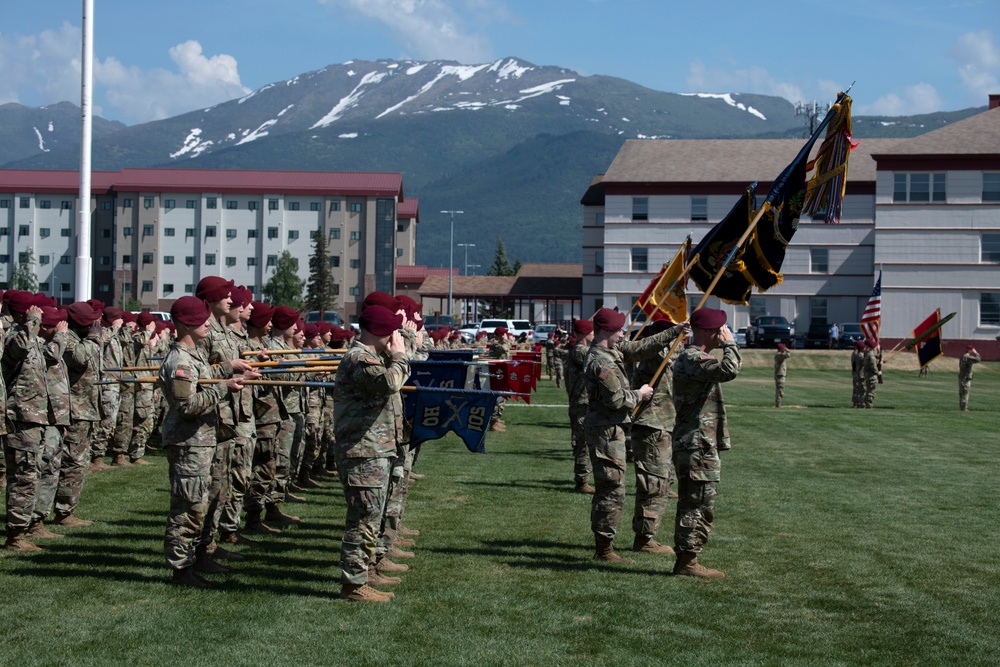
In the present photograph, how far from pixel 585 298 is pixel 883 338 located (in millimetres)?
21961

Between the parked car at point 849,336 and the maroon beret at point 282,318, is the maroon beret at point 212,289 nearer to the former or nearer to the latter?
the maroon beret at point 282,318

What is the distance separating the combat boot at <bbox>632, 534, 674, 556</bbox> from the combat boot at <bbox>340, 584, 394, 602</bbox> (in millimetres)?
3077

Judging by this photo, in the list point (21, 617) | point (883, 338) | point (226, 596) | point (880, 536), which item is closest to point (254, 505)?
point (226, 596)

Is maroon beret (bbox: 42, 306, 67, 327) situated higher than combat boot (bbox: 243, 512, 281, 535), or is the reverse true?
maroon beret (bbox: 42, 306, 67, 327)

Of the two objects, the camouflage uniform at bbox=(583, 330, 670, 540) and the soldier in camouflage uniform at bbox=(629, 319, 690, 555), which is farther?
the soldier in camouflage uniform at bbox=(629, 319, 690, 555)

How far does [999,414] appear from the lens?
29766 mm

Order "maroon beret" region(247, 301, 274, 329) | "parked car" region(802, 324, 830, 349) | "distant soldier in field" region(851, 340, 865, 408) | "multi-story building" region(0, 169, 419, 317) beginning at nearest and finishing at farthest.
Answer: "maroon beret" region(247, 301, 274, 329)
"distant soldier in field" region(851, 340, 865, 408)
"parked car" region(802, 324, 830, 349)
"multi-story building" region(0, 169, 419, 317)

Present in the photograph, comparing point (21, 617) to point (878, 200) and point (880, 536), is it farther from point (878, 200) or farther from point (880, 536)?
point (878, 200)

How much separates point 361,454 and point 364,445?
2.8 inches

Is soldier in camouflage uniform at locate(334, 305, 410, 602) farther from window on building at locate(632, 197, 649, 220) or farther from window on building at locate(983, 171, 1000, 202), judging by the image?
window on building at locate(632, 197, 649, 220)

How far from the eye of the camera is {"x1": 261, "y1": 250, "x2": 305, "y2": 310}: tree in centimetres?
9838

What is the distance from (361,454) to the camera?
26.8 feet

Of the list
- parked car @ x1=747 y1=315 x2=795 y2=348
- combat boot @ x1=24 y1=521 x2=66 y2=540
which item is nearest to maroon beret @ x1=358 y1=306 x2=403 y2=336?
combat boot @ x1=24 y1=521 x2=66 y2=540

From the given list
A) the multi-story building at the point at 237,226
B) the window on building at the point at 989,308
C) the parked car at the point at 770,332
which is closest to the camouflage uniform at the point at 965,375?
the parked car at the point at 770,332
